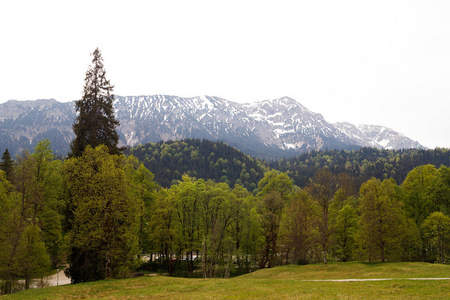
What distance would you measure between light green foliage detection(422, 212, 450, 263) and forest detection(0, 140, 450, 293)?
14 centimetres

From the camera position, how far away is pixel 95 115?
35.6 m

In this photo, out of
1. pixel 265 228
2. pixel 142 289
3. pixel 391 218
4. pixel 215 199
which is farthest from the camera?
pixel 265 228

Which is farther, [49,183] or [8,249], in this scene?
[49,183]

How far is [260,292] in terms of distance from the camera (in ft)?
74.7

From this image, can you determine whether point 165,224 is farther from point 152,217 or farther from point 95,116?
→ point 95,116

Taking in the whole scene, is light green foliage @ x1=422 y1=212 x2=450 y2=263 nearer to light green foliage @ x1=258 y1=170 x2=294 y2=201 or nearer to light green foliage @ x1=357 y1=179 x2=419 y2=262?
light green foliage @ x1=357 y1=179 x2=419 y2=262

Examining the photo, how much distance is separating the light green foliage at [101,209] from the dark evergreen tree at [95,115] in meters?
4.59

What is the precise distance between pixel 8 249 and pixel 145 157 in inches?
6927

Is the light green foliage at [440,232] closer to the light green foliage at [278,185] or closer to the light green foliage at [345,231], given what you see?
the light green foliage at [345,231]

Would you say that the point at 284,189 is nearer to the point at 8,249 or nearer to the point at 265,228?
the point at 265,228

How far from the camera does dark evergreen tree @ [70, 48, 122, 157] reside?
3475 cm

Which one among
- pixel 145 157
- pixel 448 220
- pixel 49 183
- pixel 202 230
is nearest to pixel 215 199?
pixel 202 230

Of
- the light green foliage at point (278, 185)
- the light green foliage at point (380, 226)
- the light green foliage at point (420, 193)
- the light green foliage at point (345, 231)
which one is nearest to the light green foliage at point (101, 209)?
the light green foliage at point (380, 226)

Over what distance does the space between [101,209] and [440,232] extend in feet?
150
